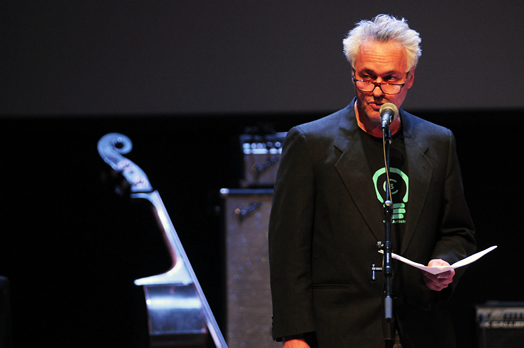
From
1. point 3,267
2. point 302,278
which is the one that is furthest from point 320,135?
point 3,267

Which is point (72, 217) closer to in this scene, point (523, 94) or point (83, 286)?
point (83, 286)

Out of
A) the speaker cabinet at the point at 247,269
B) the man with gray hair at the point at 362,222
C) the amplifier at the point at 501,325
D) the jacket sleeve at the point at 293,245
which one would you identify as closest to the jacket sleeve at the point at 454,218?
the man with gray hair at the point at 362,222

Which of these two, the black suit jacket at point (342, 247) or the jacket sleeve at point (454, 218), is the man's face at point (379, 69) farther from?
the jacket sleeve at point (454, 218)

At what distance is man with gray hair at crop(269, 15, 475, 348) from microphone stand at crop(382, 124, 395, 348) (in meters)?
0.02

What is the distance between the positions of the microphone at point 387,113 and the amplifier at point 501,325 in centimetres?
195

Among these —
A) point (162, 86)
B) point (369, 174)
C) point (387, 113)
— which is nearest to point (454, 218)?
point (369, 174)

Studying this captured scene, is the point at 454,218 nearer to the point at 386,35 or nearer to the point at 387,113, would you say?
the point at 387,113

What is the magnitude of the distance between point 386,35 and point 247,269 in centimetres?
161

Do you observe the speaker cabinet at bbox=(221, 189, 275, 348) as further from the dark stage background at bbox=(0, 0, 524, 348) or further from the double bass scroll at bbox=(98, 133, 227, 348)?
the dark stage background at bbox=(0, 0, 524, 348)

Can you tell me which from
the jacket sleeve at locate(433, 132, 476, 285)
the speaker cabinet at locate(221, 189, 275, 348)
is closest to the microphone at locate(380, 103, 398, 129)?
the jacket sleeve at locate(433, 132, 476, 285)

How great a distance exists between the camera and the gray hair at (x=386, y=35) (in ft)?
6.02

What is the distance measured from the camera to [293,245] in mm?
1784

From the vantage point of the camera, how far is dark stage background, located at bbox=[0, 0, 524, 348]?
3461 millimetres

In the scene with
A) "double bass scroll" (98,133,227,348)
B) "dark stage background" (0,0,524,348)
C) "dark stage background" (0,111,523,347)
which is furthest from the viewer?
"dark stage background" (0,111,523,347)
